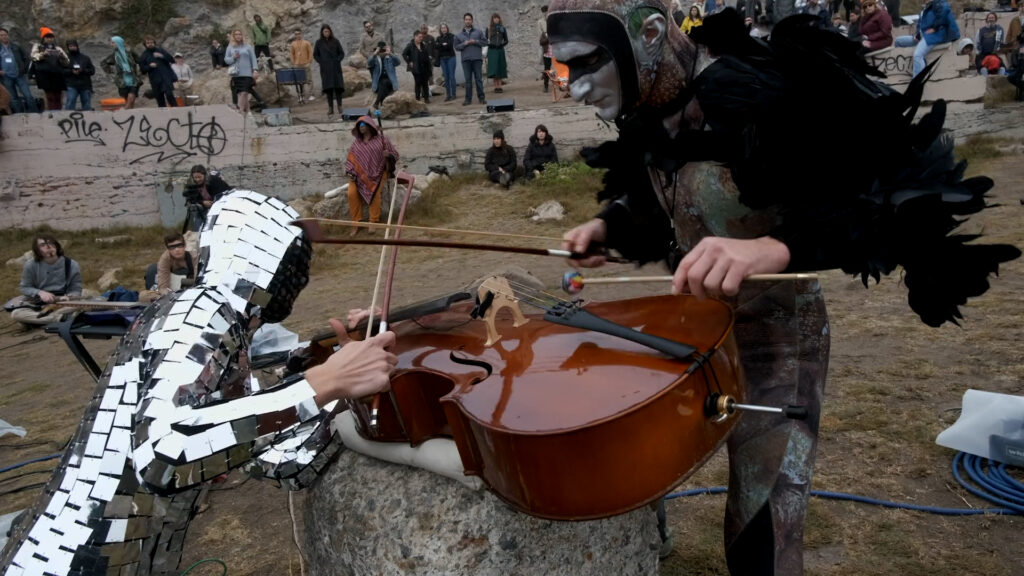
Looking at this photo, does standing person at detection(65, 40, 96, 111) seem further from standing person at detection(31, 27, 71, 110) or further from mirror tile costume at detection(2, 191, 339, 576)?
mirror tile costume at detection(2, 191, 339, 576)

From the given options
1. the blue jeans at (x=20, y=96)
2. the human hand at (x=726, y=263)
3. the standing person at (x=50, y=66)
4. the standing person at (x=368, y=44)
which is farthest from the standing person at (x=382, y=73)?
the human hand at (x=726, y=263)

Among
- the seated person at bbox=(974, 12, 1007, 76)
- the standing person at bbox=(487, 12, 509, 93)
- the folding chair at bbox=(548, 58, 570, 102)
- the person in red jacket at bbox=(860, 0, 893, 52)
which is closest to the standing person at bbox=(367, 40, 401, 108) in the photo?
the standing person at bbox=(487, 12, 509, 93)

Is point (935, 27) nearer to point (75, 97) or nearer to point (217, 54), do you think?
point (75, 97)

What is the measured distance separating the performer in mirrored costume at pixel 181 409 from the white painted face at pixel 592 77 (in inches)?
32.0

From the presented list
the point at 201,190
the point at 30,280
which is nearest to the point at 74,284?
the point at 30,280

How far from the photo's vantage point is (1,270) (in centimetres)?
1189

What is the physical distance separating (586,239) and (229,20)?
2066cm

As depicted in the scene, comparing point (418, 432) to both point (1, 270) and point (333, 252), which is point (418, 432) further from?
point (1, 270)

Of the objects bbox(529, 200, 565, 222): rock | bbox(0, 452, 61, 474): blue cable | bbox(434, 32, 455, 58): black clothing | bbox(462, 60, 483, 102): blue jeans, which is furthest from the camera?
bbox(434, 32, 455, 58): black clothing

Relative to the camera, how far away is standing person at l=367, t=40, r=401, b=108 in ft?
47.8

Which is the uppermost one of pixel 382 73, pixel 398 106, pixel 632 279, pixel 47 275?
pixel 382 73

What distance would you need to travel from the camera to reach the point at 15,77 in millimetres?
13648

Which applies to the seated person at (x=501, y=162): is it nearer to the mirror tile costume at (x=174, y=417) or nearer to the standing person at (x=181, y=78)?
the standing person at (x=181, y=78)

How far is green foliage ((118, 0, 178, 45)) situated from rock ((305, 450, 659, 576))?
68.2ft
